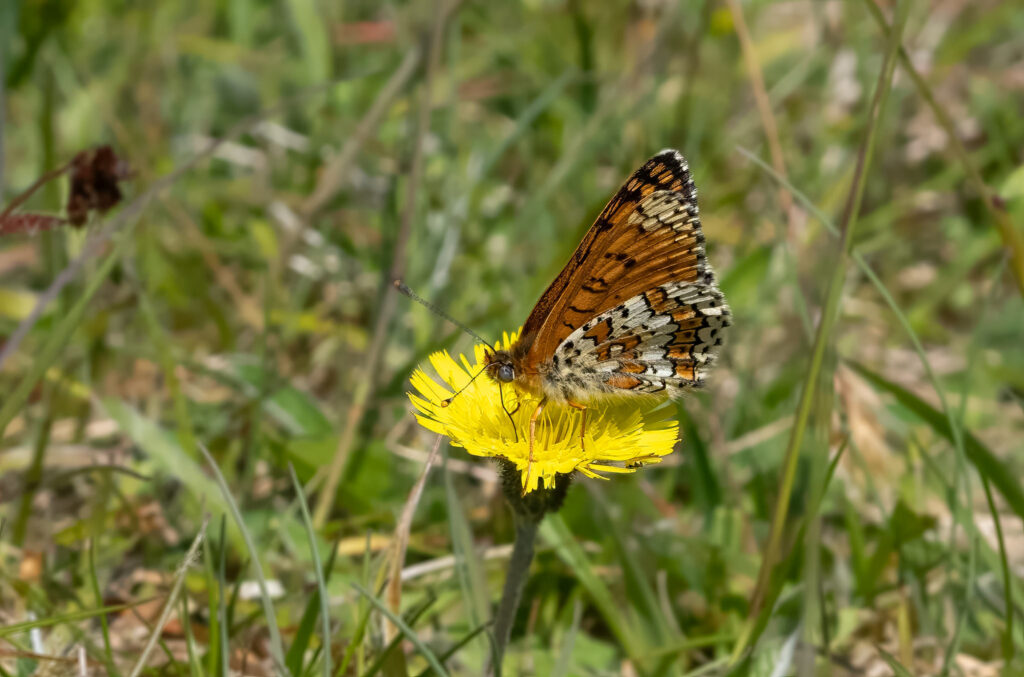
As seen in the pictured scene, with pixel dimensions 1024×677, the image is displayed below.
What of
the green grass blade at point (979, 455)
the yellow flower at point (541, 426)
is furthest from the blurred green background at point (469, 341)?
the yellow flower at point (541, 426)

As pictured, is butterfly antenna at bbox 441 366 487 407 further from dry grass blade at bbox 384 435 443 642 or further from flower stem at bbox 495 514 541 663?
flower stem at bbox 495 514 541 663

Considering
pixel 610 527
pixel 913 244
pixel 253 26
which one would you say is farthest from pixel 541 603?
pixel 253 26

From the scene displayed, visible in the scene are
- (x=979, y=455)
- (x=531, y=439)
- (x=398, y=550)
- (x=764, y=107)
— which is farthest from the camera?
(x=764, y=107)

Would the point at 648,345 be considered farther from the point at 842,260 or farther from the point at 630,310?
the point at 842,260

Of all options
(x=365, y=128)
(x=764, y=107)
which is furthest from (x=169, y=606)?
(x=764, y=107)

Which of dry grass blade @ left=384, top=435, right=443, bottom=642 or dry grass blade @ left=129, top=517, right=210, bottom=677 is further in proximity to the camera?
dry grass blade @ left=384, top=435, right=443, bottom=642

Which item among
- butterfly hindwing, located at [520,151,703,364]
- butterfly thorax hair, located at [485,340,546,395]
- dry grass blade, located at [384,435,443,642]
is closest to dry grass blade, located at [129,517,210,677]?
dry grass blade, located at [384,435,443,642]
